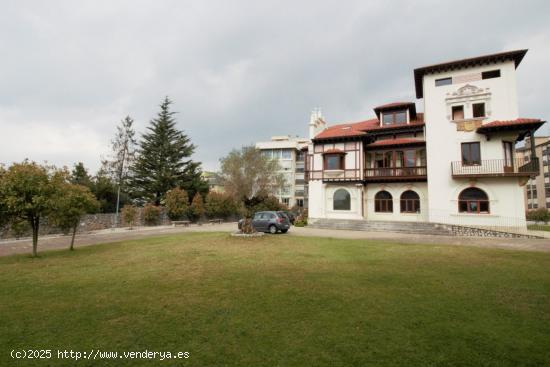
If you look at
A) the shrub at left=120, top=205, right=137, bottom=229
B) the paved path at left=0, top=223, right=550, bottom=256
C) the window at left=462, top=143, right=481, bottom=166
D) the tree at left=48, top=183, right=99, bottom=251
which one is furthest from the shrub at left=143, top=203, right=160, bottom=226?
the window at left=462, top=143, right=481, bottom=166

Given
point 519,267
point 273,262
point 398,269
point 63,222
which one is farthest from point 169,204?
point 519,267

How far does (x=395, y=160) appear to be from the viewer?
26.8 meters

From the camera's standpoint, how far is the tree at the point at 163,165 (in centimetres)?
3944

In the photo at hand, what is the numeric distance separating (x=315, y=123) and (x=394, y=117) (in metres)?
8.24

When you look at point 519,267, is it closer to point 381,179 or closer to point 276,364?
point 276,364

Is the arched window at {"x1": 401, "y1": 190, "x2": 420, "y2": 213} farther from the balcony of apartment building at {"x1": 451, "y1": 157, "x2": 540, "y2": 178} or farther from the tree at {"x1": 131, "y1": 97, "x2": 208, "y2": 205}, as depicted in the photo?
the tree at {"x1": 131, "y1": 97, "x2": 208, "y2": 205}

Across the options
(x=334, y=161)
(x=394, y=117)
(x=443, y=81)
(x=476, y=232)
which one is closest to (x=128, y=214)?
(x=334, y=161)

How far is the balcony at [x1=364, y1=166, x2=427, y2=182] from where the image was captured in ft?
83.3

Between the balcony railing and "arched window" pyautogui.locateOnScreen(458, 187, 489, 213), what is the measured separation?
4.86 ft

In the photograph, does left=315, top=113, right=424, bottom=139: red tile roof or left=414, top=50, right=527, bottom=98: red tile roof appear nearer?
left=414, top=50, right=527, bottom=98: red tile roof

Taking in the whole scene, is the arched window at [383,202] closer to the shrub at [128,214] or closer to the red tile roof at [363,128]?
the red tile roof at [363,128]

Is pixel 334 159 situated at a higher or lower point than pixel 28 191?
higher

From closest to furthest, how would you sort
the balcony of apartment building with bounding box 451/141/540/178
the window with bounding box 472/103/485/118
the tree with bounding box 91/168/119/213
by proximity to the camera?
1. the balcony of apartment building with bounding box 451/141/540/178
2. the window with bounding box 472/103/485/118
3. the tree with bounding box 91/168/119/213

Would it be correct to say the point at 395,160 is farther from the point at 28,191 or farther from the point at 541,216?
the point at 28,191
